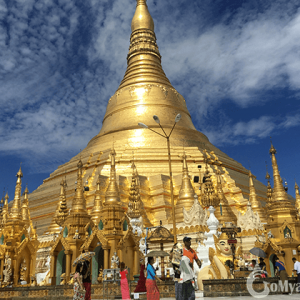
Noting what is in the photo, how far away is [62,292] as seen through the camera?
10.9 metres

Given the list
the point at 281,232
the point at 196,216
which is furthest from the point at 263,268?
the point at 196,216

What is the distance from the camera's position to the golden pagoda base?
10.4m

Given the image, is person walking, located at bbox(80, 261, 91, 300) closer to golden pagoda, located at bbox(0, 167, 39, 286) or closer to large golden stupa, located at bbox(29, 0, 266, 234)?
golden pagoda, located at bbox(0, 167, 39, 286)

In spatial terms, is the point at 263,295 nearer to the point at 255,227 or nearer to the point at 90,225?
the point at 90,225

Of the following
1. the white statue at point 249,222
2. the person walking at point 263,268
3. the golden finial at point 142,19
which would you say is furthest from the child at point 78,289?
the golden finial at point 142,19

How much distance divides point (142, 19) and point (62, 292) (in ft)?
134

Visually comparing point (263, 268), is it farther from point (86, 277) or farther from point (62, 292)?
point (86, 277)

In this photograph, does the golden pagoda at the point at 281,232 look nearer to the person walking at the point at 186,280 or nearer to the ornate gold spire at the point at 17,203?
the person walking at the point at 186,280

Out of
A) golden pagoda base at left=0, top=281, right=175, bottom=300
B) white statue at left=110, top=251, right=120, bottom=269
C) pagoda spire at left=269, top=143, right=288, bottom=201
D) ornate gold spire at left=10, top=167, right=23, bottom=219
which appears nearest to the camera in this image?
golden pagoda base at left=0, top=281, right=175, bottom=300

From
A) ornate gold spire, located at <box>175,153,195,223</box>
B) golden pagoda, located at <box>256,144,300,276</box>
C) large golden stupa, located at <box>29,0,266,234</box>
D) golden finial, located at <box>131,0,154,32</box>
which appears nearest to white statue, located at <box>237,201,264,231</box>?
golden pagoda, located at <box>256,144,300,276</box>

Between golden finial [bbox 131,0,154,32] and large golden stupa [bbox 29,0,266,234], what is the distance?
5.1 inches

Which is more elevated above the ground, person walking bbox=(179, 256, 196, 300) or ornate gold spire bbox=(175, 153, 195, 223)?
ornate gold spire bbox=(175, 153, 195, 223)

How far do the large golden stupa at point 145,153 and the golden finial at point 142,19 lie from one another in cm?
13

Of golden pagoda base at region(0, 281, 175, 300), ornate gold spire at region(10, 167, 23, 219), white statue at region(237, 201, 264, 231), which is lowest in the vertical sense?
golden pagoda base at region(0, 281, 175, 300)
